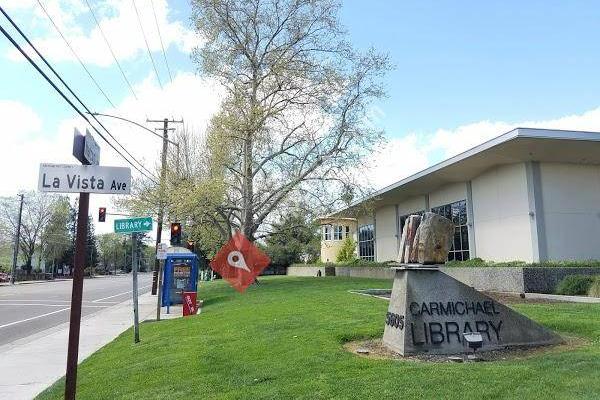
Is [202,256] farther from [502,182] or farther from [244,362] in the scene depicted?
[244,362]

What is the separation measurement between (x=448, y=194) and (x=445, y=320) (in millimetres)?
28531

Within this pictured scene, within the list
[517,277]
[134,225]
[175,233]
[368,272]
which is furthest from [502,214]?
[134,225]

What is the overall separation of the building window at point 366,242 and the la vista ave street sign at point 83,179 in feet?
156

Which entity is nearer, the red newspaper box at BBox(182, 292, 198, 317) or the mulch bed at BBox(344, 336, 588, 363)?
the mulch bed at BBox(344, 336, 588, 363)

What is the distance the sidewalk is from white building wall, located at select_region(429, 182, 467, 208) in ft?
73.9

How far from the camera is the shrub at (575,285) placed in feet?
60.2

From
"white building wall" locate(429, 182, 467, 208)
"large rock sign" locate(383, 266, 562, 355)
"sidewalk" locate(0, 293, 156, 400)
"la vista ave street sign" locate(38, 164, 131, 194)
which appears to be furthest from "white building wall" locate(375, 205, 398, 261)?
"la vista ave street sign" locate(38, 164, 131, 194)

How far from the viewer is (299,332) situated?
9.87 metres

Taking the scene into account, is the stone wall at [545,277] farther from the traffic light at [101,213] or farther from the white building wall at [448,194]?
the traffic light at [101,213]

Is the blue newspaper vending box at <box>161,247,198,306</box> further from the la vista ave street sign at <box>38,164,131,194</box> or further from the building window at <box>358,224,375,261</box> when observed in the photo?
the building window at <box>358,224,375,261</box>

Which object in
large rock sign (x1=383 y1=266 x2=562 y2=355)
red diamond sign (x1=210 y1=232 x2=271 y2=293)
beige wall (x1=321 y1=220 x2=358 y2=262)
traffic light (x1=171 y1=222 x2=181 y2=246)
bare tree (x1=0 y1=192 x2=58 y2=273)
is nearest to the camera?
large rock sign (x1=383 y1=266 x2=562 y2=355)

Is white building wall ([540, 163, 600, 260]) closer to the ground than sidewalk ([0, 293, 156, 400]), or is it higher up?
higher up

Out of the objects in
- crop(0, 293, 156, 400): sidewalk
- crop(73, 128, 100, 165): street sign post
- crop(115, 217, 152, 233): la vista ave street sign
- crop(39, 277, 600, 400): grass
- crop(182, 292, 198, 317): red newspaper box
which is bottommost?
crop(0, 293, 156, 400): sidewalk

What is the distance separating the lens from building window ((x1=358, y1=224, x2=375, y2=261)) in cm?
5288
